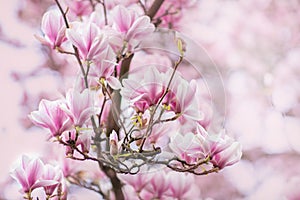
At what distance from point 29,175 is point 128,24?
34cm

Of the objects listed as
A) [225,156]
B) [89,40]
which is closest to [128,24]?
[89,40]

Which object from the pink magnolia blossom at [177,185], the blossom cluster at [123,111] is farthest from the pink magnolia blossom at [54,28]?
the pink magnolia blossom at [177,185]

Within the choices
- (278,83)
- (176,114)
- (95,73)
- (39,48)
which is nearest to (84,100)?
(95,73)

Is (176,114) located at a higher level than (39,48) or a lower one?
lower

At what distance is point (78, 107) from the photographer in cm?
100

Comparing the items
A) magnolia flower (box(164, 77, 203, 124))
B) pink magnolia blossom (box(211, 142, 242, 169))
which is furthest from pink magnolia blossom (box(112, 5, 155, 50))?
pink magnolia blossom (box(211, 142, 242, 169))

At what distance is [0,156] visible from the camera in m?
1.21

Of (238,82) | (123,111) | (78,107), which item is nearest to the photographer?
(78,107)

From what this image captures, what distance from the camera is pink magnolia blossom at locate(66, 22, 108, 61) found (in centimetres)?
99

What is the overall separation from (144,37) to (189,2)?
7.4 inches

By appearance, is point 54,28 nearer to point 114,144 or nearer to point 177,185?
point 114,144

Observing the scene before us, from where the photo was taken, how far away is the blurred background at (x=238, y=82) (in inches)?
47.6

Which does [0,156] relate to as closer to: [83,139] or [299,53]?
[83,139]

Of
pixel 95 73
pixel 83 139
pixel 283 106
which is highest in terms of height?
pixel 95 73
